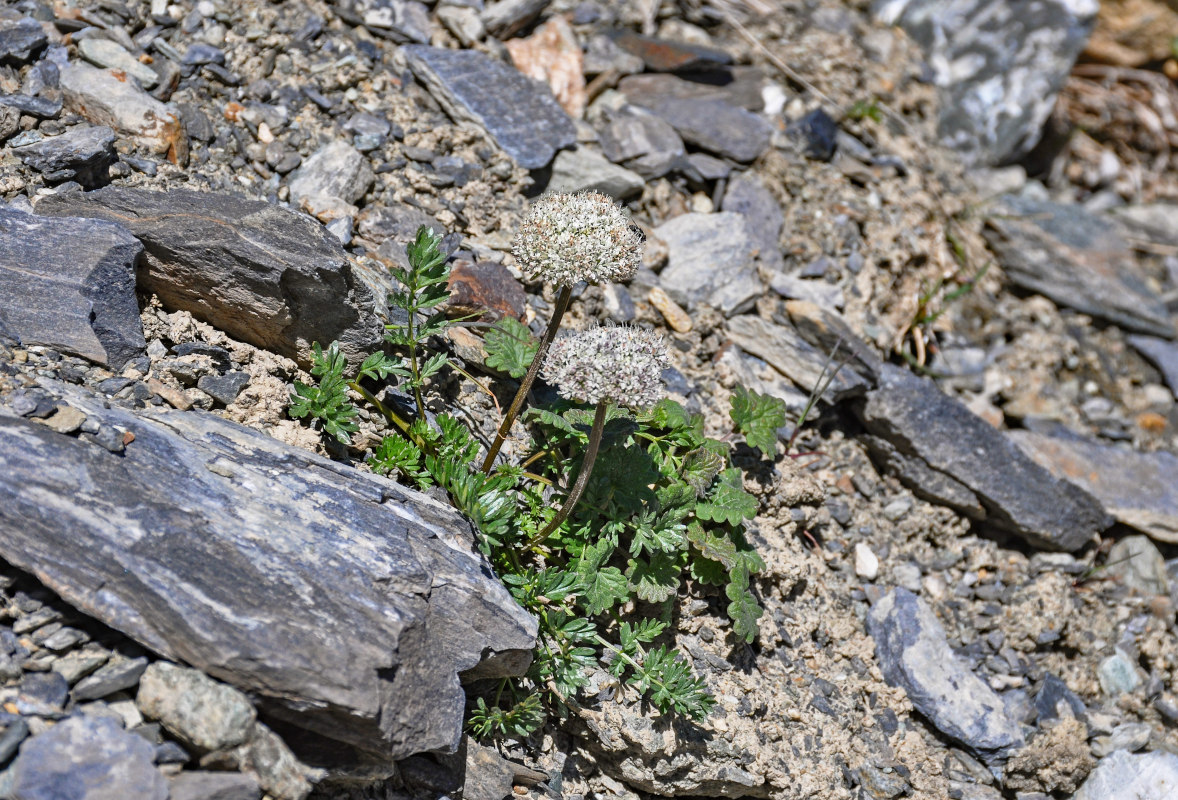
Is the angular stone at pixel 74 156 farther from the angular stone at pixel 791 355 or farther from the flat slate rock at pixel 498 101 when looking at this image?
the angular stone at pixel 791 355

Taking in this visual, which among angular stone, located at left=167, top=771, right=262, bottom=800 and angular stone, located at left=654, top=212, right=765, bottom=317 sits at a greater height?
angular stone, located at left=654, top=212, right=765, bottom=317

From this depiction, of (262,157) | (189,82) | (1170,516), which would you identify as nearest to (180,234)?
(262,157)

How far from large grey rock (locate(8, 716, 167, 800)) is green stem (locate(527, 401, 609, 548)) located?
1.84 meters

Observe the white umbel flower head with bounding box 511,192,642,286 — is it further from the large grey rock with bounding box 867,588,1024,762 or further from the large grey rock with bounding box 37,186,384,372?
the large grey rock with bounding box 867,588,1024,762

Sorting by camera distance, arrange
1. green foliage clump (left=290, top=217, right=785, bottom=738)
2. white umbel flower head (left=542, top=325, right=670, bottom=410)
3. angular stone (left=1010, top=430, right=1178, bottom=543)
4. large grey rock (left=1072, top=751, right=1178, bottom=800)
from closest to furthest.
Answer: white umbel flower head (left=542, top=325, right=670, bottom=410)
green foliage clump (left=290, top=217, right=785, bottom=738)
large grey rock (left=1072, top=751, right=1178, bottom=800)
angular stone (left=1010, top=430, right=1178, bottom=543)

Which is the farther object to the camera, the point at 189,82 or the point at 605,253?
the point at 189,82

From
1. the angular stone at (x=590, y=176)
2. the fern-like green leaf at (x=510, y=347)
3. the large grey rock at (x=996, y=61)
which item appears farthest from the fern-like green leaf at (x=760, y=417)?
the large grey rock at (x=996, y=61)

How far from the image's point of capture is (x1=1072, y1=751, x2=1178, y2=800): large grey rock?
4.80 meters

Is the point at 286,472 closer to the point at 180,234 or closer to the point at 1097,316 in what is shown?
the point at 180,234

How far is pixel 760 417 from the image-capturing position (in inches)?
197

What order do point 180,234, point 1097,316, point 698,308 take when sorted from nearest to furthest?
1. point 180,234
2. point 698,308
3. point 1097,316

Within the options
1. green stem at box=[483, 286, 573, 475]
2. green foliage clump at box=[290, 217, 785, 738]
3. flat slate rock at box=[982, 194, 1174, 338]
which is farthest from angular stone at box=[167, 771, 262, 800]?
flat slate rock at box=[982, 194, 1174, 338]

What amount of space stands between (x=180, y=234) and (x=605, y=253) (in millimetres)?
1998

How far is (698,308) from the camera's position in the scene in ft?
19.2
